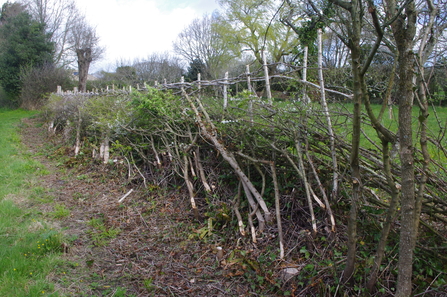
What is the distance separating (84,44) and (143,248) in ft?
99.4

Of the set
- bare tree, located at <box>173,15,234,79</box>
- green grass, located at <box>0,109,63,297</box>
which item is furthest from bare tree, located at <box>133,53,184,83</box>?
green grass, located at <box>0,109,63,297</box>

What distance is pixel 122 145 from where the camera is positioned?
7.00m

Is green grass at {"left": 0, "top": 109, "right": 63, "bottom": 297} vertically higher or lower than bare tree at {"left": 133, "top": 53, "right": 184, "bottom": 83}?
lower

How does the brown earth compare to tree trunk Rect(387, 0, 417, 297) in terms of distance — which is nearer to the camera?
tree trunk Rect(387, 0, 417, 297)

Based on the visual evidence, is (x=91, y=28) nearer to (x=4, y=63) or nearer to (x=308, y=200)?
(x=4, y=63)

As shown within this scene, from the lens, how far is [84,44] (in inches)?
1144

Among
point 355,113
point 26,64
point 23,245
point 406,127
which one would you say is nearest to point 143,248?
point 23,245

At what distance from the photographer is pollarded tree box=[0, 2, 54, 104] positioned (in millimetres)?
21547

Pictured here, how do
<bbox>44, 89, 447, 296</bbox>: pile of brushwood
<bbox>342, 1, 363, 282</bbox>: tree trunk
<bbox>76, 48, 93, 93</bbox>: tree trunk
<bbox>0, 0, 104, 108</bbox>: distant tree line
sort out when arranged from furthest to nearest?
<bbox>76, 48, 93, 93</bbox>: tree trunk
<bbox>0, 0, 104, 108</bbox>: distant tree line
<bbox>44, 89, 447, 296</bbox>: pile of brushwood
<bbox>342, 1, 363, 282</bbox>: tree trunk

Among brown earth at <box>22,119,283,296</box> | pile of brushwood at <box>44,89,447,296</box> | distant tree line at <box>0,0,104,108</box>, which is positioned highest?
distant tree line at <box>0,0,104,108</box>

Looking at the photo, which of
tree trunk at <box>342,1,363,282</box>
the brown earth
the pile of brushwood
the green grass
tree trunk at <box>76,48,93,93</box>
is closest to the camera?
tree trunk at <box>342,1,363,282</box>

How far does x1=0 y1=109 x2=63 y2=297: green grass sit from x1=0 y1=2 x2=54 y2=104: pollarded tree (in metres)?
19.5

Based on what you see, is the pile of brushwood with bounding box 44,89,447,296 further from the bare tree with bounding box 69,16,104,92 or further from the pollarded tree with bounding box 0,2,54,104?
the bare tree with bounding box 69,16,104,92

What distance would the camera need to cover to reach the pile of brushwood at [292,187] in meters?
2.76
